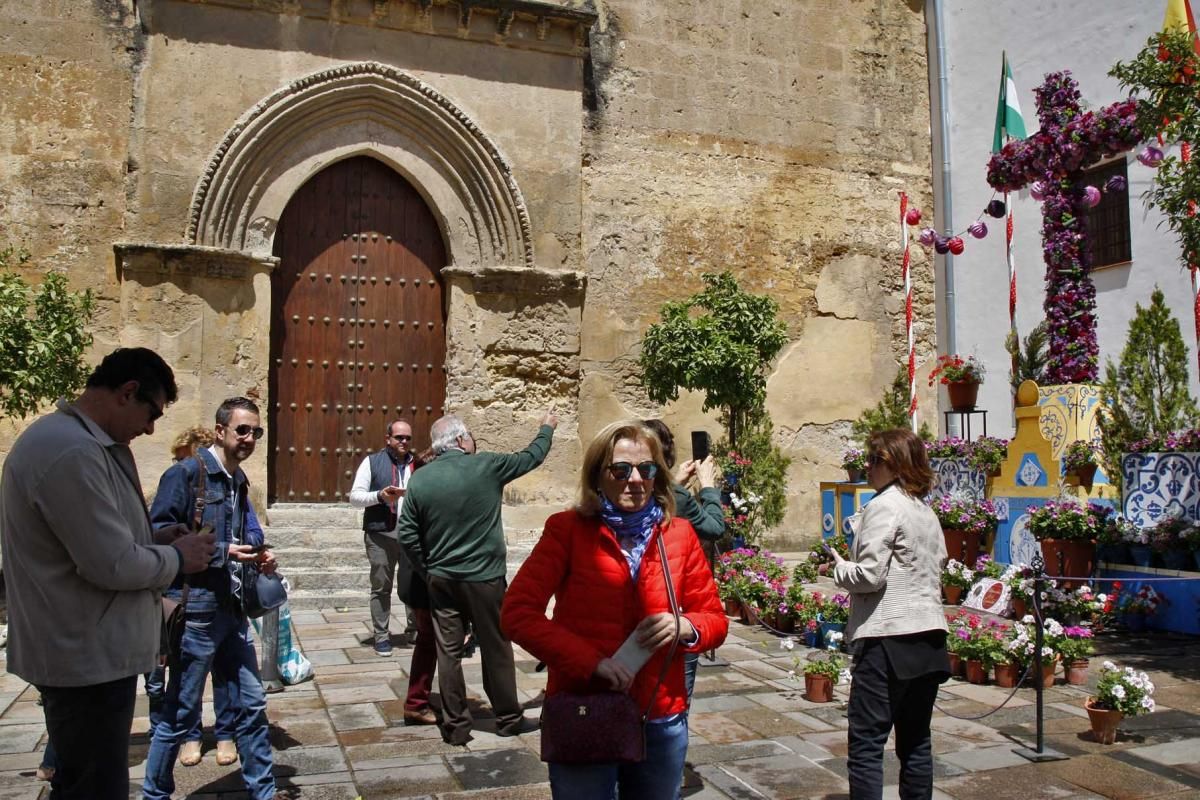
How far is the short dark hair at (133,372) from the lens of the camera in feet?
8.89

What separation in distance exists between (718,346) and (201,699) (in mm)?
5925

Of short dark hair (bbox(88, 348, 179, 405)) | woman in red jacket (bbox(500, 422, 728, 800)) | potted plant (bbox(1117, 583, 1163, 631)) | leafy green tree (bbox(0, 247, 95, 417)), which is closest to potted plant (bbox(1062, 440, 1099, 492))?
potted plant (bbox(1117, 583, 1163, 631))

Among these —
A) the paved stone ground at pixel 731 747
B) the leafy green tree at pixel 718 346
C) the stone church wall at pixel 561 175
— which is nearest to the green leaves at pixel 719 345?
the leafy green tree at pixel 718 346

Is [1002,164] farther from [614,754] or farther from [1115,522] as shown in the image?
[614,754]

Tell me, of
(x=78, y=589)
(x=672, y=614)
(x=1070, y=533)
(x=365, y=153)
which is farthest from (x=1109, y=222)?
(x=78, y=589)

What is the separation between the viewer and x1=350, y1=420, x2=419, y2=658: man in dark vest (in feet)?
21.4

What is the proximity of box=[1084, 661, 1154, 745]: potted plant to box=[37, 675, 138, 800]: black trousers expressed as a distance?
4019 mm

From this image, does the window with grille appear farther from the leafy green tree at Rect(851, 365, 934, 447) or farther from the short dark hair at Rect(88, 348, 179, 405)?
the short dark hair at Rect(88, 348, 179, 405)

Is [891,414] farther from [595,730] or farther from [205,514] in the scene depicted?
[595,730]

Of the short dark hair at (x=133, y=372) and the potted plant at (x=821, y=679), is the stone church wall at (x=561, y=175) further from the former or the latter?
the short dark hair at (x=133, y=372)

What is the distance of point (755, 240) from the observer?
11.0 meters

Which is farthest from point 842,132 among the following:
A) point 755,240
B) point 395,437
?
point 395,437

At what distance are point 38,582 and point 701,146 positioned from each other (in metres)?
9.16

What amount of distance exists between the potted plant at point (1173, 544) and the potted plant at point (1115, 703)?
2.85 meters
